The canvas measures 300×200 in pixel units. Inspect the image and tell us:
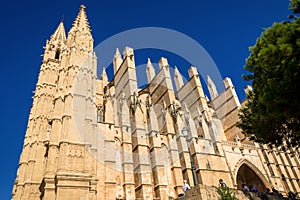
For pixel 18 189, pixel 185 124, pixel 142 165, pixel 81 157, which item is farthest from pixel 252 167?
pixel 18 189

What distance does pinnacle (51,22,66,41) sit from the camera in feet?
83.6

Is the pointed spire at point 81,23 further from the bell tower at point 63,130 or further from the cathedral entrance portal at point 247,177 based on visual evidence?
the cathedral entrance portal at point 247,177

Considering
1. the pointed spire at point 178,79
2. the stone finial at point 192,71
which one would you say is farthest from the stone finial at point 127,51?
the stone finial at point 192,71

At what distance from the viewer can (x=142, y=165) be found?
610 inches

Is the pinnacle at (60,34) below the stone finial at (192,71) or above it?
above

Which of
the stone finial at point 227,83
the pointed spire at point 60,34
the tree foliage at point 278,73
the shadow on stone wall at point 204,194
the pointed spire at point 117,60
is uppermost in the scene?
the pointed spire at point 60,34

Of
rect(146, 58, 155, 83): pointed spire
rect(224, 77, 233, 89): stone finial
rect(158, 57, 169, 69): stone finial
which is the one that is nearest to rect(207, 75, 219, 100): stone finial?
rect(224, 77, 233, 89): stone finial

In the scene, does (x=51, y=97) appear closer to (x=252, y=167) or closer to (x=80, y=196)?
(x=80, y=196)

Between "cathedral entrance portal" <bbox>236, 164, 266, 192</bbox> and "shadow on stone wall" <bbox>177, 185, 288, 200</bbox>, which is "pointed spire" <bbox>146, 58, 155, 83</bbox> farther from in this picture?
"shadow on stone wall" <bbox>177, 185, 288, 200</bbox>

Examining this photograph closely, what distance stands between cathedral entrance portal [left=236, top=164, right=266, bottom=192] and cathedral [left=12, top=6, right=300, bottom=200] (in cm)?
9

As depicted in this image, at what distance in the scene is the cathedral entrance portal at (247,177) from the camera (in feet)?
64.2

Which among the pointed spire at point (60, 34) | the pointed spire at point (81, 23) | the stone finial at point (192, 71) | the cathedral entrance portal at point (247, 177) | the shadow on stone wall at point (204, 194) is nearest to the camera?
the shadow on stone wall at point (204, 194)

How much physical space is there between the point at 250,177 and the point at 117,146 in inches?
475

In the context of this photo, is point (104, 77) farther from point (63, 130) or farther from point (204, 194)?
point (204, 194)
